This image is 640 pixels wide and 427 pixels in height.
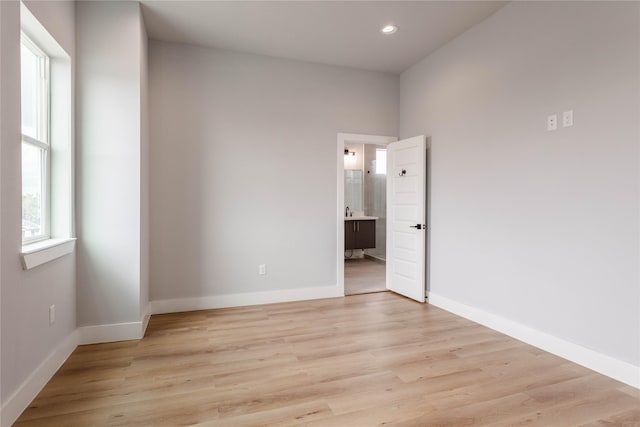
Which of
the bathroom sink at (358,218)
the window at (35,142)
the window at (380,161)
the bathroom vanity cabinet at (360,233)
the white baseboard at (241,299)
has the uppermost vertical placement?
the window at (380,161)

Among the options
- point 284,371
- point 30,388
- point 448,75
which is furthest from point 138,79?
point 448,75

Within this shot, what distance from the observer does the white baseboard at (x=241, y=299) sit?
3.79 m

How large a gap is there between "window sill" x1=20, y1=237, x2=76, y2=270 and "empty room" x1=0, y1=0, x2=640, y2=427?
0.02 metres

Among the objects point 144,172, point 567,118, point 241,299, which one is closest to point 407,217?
point 567,118

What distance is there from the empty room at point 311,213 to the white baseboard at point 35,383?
0.03m

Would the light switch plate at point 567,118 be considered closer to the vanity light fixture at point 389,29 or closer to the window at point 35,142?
the vanity light fixture at point 389,29

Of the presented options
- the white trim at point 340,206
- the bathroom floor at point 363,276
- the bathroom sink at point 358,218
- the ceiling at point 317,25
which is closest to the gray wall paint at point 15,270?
the ceiling at point 317,25

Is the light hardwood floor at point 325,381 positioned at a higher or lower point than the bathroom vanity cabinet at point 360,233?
lower

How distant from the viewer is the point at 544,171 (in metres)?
2.85

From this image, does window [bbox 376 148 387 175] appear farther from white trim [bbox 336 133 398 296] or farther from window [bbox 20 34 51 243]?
window [bbox 20 34 51 243]

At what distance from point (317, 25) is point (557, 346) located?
3613 mm

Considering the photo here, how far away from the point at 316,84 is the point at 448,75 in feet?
5.20

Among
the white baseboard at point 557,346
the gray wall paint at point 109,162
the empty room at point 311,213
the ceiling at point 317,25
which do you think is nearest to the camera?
the empty room at point 311,213

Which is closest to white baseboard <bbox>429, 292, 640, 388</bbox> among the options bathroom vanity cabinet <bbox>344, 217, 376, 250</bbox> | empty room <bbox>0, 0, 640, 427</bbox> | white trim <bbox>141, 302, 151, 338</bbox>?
empty room <bbox>0, 0, 640, 427</bbox>
